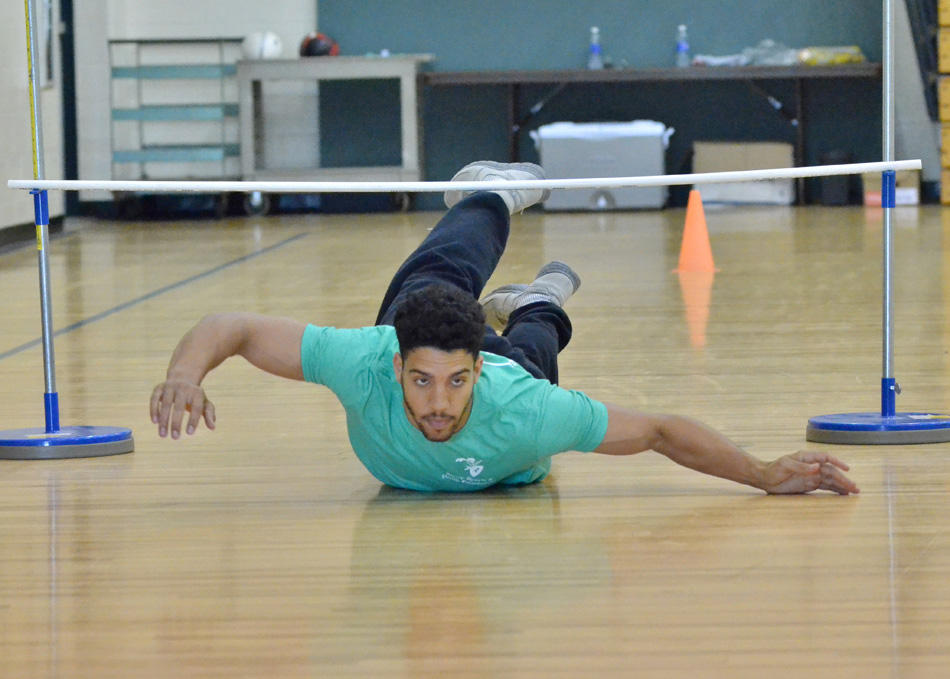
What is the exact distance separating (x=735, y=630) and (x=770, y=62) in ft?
31.7

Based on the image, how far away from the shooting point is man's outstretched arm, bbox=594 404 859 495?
8.55 feet

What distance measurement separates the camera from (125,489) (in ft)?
9.48

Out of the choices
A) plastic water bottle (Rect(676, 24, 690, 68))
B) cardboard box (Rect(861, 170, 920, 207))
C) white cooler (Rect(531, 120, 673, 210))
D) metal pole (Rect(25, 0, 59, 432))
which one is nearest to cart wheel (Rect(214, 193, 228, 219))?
white cooler (Rect(531, 120, 673, 210))

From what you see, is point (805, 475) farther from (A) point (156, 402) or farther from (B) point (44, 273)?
(B) point (44, 273)

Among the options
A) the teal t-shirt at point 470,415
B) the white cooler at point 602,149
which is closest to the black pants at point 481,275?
the teal t-shirt at point 470,415

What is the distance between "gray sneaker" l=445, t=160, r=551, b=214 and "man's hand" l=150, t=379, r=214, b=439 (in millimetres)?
1040

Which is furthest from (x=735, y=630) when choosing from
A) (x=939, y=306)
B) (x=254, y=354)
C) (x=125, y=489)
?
(x=939, y=306)

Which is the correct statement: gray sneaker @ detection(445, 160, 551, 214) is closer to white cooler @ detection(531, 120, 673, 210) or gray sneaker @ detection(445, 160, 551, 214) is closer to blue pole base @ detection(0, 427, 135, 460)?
blue pole base @ detection(0, 427, 135, 460)

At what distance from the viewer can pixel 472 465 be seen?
2664 mm

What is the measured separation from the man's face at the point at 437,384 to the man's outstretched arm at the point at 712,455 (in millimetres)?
306

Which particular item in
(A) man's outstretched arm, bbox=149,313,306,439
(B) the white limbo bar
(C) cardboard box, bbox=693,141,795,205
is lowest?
(A) man's outstretched arm, bbox=149,313,306,439

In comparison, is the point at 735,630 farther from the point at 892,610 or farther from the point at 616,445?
the point at 616,445

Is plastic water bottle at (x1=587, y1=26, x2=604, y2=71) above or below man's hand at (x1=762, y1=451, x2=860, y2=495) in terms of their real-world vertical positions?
above

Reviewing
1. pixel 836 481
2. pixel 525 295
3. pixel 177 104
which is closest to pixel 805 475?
pixel 836 481
